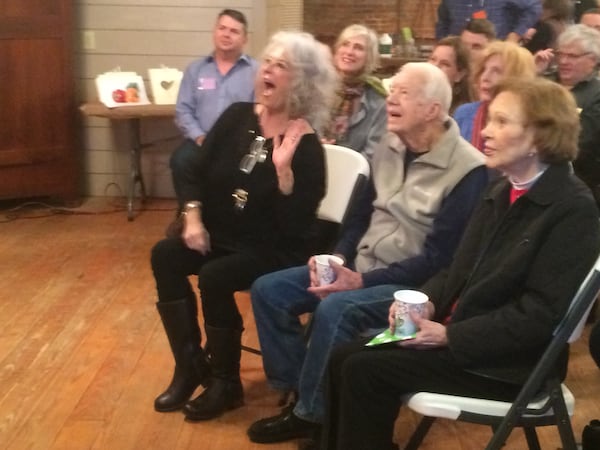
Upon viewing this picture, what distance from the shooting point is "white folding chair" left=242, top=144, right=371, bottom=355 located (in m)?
2.38

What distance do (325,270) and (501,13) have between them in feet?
9.74

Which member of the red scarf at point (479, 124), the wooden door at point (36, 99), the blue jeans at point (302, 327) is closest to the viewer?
the blue jeans at point (302, 327)

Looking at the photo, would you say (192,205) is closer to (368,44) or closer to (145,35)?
(368,44)

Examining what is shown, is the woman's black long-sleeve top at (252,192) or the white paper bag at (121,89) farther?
the white paper bag at (121,89)

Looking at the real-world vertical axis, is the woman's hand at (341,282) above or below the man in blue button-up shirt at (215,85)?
below

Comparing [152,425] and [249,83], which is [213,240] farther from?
[249,83]

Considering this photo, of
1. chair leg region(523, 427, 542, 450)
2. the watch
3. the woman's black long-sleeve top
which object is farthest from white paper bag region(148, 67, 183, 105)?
chair leg region(523, 427, 542, 450)

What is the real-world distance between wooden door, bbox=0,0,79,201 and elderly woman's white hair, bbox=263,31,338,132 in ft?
8.81

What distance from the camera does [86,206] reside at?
16.5 ft

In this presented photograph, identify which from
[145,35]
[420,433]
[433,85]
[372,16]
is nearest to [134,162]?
[145,35]

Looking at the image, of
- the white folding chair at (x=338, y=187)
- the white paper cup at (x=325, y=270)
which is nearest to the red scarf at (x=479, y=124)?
the white folding chair at (x=338, y=187)

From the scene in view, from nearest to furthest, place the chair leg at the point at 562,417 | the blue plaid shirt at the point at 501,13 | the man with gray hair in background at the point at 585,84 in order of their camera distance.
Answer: the chair leg at the point at 562,417
the man with gray hair in background at the point at 585,84
the blue plaid shirt at the point at 501,13

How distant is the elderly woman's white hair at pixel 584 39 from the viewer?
3.30 m

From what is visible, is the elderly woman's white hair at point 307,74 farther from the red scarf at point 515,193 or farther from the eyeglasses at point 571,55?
the eyeglasses at point 571,55
